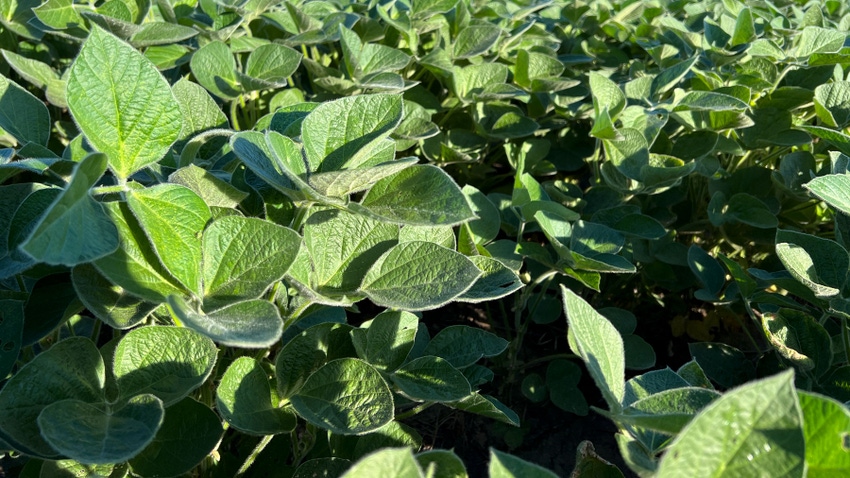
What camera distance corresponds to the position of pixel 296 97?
163 centimetres

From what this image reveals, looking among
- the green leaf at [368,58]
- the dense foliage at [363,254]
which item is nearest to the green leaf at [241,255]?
the dense foliage at [363,254]

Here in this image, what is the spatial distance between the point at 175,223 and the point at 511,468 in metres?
0.42

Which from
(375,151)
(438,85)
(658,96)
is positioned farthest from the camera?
(438,85)

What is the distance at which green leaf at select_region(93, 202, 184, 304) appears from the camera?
699 mm

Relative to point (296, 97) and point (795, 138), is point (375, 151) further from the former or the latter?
point (795, 138)

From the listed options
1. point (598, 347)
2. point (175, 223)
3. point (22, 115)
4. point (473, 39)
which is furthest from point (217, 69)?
point (598, 347)

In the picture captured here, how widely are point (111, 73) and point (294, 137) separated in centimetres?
28

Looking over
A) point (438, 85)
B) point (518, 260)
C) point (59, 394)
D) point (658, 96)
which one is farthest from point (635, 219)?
point (59, 394)

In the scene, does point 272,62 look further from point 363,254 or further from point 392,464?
point 392,464

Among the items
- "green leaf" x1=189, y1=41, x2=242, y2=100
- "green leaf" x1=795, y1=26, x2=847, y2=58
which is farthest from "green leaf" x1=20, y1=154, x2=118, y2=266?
"green leaf" x1=795, y1=26, x2=847, y2=58

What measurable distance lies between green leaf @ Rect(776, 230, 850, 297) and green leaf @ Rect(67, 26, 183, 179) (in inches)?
34.4

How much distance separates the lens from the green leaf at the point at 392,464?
19.5 inches

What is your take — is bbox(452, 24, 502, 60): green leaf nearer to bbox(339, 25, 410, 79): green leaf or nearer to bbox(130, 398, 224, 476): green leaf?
bbox(339, 25, 410, 79): green leaf

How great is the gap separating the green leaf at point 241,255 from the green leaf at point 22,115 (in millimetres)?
422
